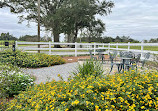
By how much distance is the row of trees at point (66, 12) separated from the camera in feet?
57.6

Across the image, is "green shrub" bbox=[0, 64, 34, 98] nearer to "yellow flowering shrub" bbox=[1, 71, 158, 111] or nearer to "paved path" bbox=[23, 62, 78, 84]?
"paved path" bbox=[23, 62, 78, 84]

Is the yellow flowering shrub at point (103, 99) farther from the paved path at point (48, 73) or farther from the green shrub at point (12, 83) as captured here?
the paved path at point (48, 73)

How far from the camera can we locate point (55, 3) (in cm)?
2017

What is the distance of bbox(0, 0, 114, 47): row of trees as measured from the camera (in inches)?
691

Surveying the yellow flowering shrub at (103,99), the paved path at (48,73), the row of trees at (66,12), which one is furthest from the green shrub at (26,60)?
the row of trees at (66,12)

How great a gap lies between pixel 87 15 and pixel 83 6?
170 cm

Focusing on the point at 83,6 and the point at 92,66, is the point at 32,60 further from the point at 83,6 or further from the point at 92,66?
the point at 83,6

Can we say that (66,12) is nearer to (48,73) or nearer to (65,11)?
(65,11)

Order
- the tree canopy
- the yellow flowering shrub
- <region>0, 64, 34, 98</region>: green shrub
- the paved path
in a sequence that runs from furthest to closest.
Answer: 1. the tree canopy
2. the paved path
3. <region>0, 64, 34, 98</region>: green shrub
4. the yellow flowering shrub

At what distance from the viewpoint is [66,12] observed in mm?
17406

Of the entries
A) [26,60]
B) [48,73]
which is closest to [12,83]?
[48,73]

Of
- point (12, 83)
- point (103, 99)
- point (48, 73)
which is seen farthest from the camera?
point (48, 73)

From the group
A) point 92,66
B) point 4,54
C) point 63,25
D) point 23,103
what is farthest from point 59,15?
point 23,103

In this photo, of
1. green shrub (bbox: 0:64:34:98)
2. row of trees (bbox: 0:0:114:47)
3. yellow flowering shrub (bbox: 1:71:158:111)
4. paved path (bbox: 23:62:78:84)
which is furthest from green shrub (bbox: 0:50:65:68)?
row of trees (bbox: 0:0:114:47)
